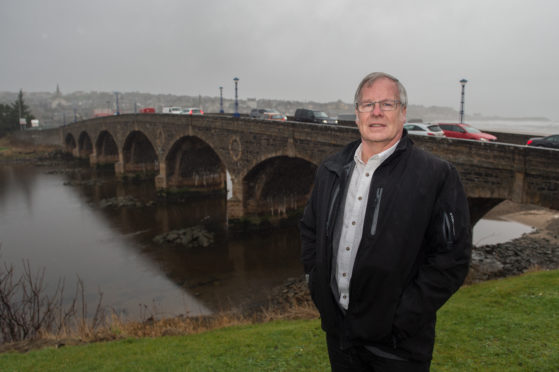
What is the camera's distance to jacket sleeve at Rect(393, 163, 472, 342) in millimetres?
2307

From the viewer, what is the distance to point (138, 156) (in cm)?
4300

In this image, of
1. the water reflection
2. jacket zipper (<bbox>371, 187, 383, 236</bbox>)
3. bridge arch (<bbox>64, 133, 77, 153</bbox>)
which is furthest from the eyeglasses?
bridge arch (<bbox>64, 133, 77, 153</bbox>)

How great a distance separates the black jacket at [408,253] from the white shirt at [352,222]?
6 cm

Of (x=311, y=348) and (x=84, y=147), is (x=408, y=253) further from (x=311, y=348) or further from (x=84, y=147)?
(x=84, y=147)

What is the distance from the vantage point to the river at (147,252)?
51.9ft

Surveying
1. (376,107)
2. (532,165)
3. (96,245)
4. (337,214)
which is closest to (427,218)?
(337,214)

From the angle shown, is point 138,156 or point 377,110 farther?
point 138,156

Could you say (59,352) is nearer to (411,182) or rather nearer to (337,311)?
(337,311)

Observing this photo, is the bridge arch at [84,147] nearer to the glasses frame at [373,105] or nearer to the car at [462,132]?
the car at [462,132]

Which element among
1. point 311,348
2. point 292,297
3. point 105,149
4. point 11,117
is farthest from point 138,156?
point 11,117

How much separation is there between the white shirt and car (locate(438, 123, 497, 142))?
1553 centimetres

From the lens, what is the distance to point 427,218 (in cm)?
236

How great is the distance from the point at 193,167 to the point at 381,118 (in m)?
→ 32.3

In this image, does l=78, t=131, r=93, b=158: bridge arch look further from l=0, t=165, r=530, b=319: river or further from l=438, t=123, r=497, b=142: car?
l=438, t=123, r=497, b=142: car
